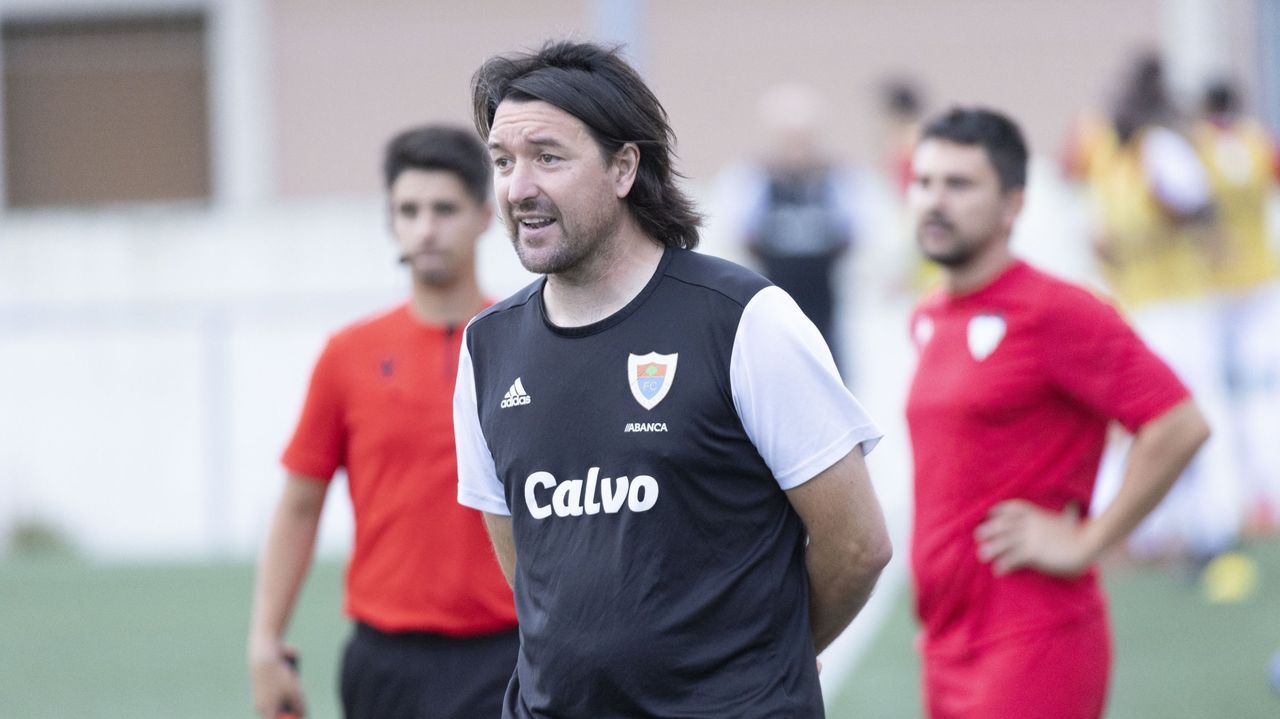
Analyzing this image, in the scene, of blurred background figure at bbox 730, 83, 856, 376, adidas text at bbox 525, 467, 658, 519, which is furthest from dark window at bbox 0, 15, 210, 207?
adidas text at bbox 525, 467, 658, 519

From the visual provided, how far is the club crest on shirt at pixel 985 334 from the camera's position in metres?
4.88

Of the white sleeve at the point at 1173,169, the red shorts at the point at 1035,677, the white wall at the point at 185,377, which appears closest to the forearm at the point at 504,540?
the red shorts at the point at 1035,677

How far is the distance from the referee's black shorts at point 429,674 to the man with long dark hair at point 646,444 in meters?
1.16

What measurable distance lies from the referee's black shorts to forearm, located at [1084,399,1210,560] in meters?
1.57

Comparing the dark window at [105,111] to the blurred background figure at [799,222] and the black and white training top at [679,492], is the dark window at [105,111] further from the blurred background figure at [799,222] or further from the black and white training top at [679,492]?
the black and white training top at [679,492]

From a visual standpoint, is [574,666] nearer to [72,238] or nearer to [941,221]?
[941,221]

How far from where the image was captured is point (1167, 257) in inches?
424

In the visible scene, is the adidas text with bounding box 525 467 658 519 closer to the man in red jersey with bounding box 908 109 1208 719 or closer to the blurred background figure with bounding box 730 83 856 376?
the man in red jersey with bounding box 908 109 1208 719

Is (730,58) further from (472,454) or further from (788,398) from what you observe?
(788,398)

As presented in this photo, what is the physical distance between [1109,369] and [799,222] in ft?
22.9

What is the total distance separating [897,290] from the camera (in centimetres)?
1310

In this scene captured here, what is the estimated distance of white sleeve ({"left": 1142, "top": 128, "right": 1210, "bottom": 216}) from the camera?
10328 mm

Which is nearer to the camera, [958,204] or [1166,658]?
[958,204]

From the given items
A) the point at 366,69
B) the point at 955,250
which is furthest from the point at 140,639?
the point at 366,69
